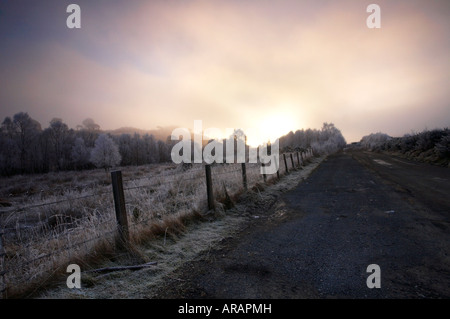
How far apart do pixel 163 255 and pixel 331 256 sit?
3168 mm

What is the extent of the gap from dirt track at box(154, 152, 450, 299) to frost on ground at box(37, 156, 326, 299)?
246 millimetres

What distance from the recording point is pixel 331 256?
12.8 feet

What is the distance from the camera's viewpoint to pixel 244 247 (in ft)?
15.1

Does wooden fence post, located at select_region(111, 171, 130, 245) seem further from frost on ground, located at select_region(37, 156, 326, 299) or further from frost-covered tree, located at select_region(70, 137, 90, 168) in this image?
frost-covered tree, located at select_region(70, 137, 90, 168)

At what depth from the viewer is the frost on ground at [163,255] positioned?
3.17 meters

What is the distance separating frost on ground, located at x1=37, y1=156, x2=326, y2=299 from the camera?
317 cm

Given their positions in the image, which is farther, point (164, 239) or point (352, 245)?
point (164, 239)

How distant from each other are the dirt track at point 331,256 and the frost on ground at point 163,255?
0.25 m

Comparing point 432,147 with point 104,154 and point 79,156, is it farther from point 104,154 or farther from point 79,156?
point 79,156

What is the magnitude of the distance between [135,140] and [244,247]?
90798 mm

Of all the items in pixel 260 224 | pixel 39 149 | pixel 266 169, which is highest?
pixel 39 149

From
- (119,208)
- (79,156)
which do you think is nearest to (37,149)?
(79,156)
